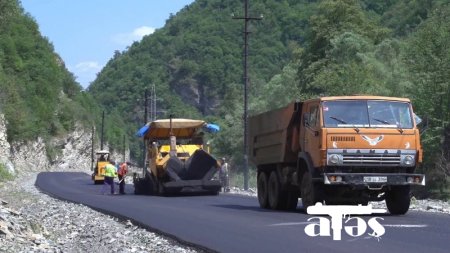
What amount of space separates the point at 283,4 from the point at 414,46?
87.9 m

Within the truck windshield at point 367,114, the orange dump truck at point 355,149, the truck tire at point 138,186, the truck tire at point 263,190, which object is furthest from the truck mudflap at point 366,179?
the truck tire at point 138,186

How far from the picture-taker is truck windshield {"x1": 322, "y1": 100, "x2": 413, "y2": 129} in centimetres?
2025

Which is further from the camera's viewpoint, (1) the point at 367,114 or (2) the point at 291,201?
(2) the point at 291,201

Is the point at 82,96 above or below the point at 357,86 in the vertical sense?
above

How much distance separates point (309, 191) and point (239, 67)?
4813 inches

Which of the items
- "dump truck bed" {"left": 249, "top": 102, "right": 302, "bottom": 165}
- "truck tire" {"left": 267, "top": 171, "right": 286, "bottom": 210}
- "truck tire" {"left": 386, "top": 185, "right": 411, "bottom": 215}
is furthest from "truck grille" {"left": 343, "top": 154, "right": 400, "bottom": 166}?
"truck tire" {"left": 267, "top": 171, "right": 286, "bottom": 210}

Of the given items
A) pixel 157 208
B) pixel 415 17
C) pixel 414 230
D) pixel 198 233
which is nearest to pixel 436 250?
pixel 414 230

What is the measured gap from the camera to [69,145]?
134 meters

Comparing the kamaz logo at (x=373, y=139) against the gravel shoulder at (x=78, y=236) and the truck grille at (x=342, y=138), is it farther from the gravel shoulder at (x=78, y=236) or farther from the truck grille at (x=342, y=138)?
the gravel shoulder at (x=78, y=236)

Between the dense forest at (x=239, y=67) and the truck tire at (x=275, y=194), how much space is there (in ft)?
43.5

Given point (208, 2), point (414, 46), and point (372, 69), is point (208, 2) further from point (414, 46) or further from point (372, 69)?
point (414, 46)

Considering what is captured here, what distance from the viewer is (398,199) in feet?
68.8

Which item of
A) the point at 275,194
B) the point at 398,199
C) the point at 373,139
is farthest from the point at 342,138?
the point at 275,194

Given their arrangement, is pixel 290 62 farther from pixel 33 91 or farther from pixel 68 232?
pixel 68 232
